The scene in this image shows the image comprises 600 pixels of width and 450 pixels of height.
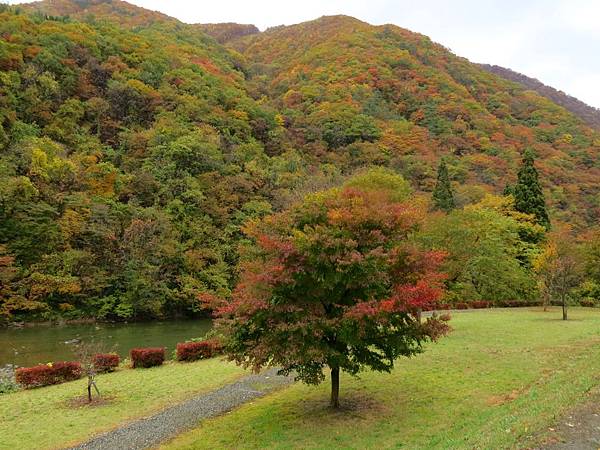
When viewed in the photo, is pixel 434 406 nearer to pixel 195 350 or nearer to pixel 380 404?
pixel 380 404

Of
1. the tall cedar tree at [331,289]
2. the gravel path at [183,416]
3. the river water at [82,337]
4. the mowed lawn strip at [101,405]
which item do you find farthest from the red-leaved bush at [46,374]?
the tall cedar tree at [331,289]

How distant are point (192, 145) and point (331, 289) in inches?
1894

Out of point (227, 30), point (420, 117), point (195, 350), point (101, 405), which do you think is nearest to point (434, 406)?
point (101, 405)

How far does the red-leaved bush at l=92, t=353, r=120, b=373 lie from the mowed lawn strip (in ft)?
1.50

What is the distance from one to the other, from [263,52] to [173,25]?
74.3 ft

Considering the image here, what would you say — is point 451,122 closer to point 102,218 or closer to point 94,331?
point 102,218

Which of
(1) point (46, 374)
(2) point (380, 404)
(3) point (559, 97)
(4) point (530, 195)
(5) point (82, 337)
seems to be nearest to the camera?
(2) point (380, 404)

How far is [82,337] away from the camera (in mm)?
33625

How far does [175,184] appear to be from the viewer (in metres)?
53.6

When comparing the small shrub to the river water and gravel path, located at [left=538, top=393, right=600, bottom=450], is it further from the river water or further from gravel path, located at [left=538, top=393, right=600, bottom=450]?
gravel path, located at [left=538, top=393, right=600, bottom=450]

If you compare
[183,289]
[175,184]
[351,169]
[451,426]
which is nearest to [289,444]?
[451,426]

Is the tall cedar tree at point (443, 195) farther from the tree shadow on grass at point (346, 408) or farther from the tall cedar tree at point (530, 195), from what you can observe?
the tree shadow on grass at point (346, 408)

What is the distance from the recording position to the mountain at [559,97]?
110 m

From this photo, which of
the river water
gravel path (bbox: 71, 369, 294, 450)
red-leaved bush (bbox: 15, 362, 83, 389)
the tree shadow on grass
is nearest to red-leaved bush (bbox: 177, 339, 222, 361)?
the river water
